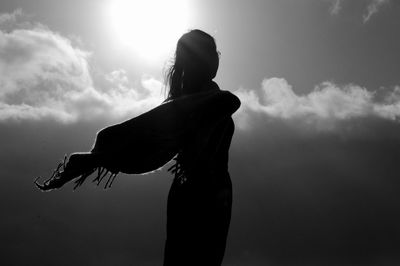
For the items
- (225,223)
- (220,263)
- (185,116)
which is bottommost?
(220,263)

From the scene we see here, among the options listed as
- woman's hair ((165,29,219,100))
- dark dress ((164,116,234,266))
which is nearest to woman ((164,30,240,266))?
dark dress ((164,116,234,266))

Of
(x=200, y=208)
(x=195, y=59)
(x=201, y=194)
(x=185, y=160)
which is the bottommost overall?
(x=200, y=208)

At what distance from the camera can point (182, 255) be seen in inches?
189

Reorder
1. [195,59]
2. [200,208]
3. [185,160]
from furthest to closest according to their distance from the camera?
[195,59], [200,208], [185,160]

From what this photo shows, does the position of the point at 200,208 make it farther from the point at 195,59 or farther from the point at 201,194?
the point at 195,59

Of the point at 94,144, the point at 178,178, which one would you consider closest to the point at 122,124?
the point at 94,144

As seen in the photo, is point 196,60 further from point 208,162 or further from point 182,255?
point 182,255

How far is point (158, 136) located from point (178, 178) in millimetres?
429

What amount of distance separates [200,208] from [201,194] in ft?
0.44

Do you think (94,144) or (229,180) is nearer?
(94,144)

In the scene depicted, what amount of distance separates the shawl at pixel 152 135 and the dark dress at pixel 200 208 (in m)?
0.11

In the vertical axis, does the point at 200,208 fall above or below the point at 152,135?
below

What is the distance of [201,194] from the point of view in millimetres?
4883

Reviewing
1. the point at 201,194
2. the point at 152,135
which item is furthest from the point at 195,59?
the point at 201,194
